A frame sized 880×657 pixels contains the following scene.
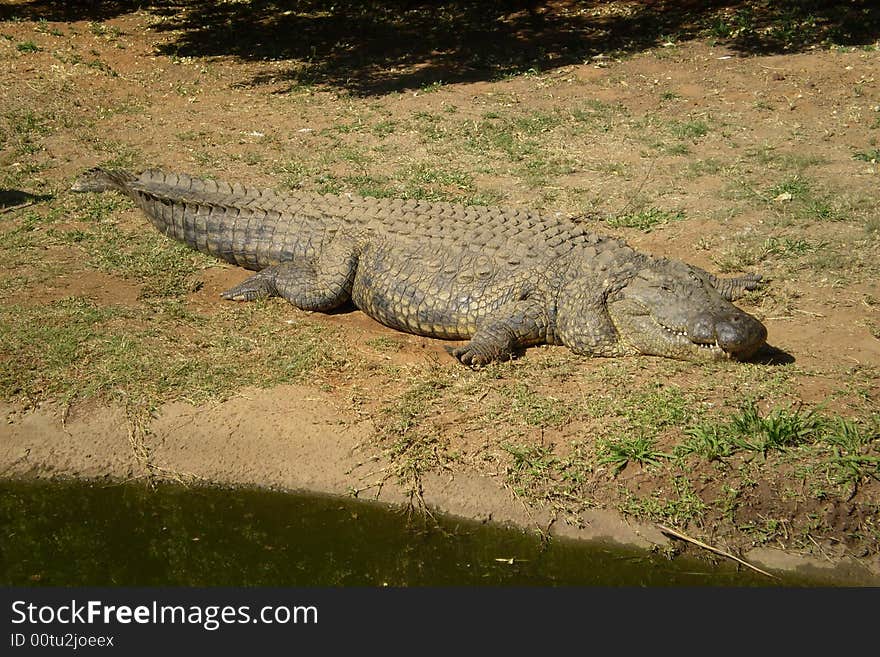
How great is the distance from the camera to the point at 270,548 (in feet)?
15.8

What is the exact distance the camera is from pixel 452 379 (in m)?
6.02

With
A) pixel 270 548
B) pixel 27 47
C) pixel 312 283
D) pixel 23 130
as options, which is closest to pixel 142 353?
pixel 312 283

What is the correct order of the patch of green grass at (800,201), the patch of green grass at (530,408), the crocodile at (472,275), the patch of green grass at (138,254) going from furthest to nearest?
the patch of green grass at (800,201) < the patch of green grass at (138,254) < the crocodile at (472,275) < the patch of green grass at (530,408)

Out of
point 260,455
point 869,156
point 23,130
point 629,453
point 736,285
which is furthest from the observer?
point 23,130

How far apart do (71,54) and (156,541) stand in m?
10.5

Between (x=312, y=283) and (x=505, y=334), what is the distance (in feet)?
5.59

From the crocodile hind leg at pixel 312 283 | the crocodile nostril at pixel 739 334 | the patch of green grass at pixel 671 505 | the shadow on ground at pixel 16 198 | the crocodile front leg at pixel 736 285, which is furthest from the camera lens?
the shadow on ground at pixel 16 198

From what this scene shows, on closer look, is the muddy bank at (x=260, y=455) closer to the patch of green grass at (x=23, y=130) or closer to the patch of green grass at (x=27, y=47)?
the patch of green grass at (x=23, y=130)

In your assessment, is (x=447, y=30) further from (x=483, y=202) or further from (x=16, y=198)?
(x=16, y=198)

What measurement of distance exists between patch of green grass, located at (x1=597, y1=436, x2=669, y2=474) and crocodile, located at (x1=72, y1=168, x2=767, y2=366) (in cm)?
99

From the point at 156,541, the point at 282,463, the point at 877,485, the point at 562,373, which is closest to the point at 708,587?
the point at 877,485

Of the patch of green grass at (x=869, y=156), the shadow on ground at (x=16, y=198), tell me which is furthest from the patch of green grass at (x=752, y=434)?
the shadow on ground at (x=16, y=198)

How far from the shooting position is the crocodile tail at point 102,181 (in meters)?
9.09

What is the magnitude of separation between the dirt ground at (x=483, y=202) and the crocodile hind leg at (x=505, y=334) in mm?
156
